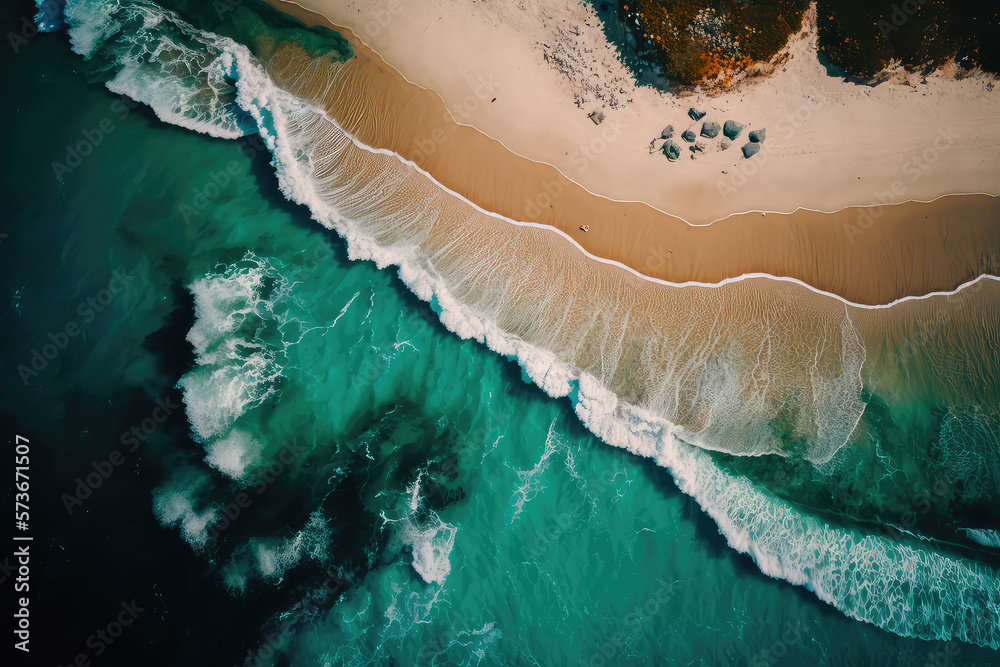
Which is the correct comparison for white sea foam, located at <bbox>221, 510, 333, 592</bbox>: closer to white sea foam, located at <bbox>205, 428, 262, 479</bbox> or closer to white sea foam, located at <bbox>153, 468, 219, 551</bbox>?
white sea foam, located at <bbox>153, 468, 219, 551</bbox>

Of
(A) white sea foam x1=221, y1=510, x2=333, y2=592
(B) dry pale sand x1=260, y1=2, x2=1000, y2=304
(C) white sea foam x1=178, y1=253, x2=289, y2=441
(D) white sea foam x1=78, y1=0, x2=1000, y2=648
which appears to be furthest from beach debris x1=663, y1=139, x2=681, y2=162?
(A) white sea foam x1=221, y1=510, x2=333, y2=592

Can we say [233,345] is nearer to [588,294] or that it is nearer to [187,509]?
[187,509]

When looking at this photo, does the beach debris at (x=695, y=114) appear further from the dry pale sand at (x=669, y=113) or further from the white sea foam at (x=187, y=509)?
the white sea foam at (x=187, y=509)

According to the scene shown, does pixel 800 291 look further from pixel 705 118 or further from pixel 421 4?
pixel 421 4

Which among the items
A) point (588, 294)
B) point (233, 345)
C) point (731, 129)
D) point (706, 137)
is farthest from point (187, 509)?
point (731, 129)

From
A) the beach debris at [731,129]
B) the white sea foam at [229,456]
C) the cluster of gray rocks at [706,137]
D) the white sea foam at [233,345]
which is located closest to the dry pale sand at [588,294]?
the cluster of gray rocks at [706,137]

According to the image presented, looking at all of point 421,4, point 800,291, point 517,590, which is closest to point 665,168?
point 800,291
